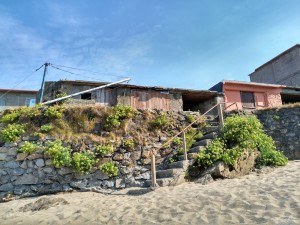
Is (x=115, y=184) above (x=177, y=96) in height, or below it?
below

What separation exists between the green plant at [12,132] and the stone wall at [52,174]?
21 cm

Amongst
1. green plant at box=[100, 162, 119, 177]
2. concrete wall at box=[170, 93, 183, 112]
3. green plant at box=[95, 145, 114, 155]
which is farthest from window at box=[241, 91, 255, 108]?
green plant at box=[100, 162, 119, 177]

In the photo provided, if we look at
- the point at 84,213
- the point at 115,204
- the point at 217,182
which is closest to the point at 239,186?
the point at 217,182

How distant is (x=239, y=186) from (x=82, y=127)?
572 centimetres

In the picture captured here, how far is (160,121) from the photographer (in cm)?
1038

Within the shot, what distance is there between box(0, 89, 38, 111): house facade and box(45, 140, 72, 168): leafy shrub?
14279 mm

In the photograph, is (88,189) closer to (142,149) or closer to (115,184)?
(115,184)

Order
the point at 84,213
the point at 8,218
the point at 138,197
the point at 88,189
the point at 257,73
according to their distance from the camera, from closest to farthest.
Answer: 1. the point at 84,213
2. the point at 8,218
3. the point at 138,197
4. the point at 88,189
5. the point at 257,73

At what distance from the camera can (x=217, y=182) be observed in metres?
7.63

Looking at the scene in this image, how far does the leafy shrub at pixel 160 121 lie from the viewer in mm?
10367

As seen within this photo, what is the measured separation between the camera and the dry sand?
4.84 m

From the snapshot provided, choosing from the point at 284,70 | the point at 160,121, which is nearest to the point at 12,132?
the point at 160,121

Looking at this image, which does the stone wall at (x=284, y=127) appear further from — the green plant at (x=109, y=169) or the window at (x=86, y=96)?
the window at (x=86, y=96)

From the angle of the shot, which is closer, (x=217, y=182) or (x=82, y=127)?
(x=217, y=182)
